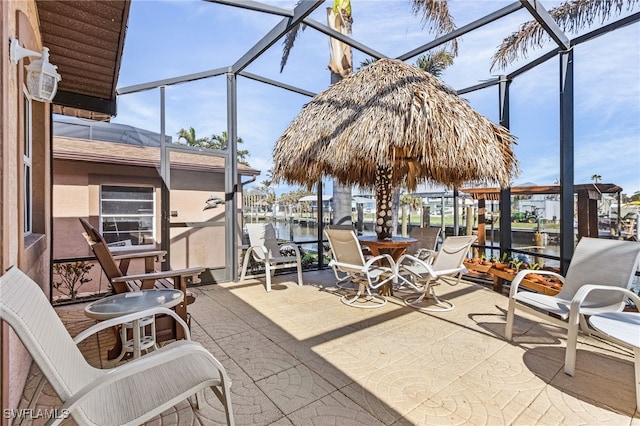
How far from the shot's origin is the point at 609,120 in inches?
418

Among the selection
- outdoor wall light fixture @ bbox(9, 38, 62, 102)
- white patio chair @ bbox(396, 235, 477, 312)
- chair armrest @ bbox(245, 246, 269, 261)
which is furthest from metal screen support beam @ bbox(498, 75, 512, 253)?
outdoor wall light fixture @ bbox(9, 38, 62, 102)

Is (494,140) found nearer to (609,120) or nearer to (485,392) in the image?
(485,392)

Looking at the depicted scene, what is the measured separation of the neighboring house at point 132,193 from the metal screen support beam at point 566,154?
5386mm

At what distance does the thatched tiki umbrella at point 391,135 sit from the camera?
4.13 metres

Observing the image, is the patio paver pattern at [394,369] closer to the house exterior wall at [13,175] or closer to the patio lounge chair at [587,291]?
the patio lounge chair at [587,291]

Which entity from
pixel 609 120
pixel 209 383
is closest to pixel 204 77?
pixel 209 383

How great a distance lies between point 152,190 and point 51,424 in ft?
21.0

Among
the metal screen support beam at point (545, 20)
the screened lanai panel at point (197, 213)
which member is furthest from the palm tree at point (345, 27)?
the metal screen support beam at point (545, 20)

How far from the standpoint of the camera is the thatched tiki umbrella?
4.13m

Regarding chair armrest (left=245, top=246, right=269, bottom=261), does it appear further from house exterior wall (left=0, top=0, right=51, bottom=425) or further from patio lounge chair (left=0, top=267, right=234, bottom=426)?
patio lounge chair (left=0, top=267, right=234, bottom=426)

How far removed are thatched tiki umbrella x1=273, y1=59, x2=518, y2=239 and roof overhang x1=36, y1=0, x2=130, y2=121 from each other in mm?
2691

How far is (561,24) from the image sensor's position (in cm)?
632

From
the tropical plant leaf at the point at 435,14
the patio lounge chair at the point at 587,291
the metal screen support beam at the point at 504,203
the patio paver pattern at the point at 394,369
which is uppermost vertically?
the tropical plant leaf at the point at 435,14

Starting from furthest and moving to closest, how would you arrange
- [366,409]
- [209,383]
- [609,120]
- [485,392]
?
1. [609,120]
2. [485,392]
3. [366,409]
4. [209,383]
